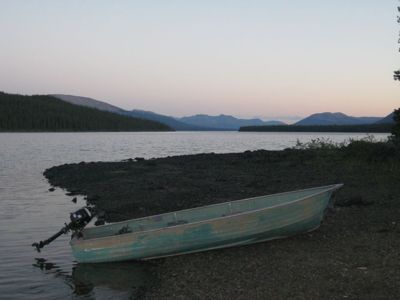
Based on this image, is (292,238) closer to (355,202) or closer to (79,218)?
(355,202)

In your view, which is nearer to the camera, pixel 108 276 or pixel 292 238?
pixel 108 276

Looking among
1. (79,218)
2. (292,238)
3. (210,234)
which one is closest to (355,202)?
(292,238)

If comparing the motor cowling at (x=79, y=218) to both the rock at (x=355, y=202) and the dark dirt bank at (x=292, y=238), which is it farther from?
the rock at (x=355, y=202)

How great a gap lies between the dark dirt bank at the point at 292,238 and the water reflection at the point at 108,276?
458mm

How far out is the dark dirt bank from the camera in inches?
369

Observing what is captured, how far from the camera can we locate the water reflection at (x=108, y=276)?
10688 millimetres

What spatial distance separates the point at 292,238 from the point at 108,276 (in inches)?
195

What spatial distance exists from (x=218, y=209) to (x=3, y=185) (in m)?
19.7

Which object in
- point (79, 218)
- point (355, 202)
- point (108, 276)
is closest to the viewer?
point (108, 276)

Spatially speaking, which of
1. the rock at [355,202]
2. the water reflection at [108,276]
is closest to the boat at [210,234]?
the water reflection at [108,276]

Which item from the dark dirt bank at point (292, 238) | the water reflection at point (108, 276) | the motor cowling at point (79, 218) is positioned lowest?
the water reflection at point (108, 276)

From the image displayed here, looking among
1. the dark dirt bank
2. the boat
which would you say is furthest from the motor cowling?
the dark dirt bank

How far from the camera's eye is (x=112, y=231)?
1362 cm

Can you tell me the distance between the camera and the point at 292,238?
12.9 meters
